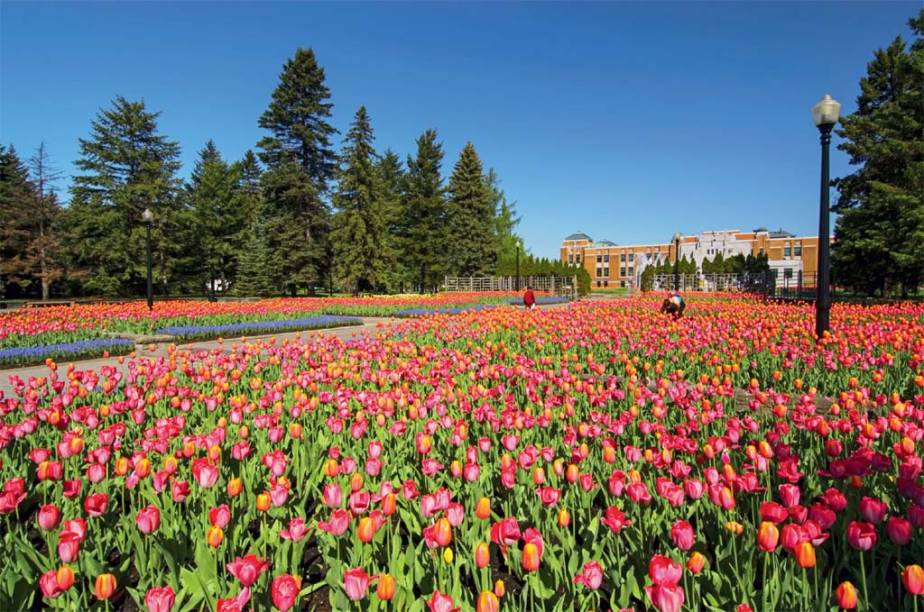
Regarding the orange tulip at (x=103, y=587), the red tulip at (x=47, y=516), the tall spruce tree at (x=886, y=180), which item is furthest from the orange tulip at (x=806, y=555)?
the tall spruce tree at (x=886, y=180)

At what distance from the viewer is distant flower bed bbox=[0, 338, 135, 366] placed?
8.77 meters

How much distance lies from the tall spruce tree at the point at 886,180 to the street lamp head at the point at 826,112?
13056mm

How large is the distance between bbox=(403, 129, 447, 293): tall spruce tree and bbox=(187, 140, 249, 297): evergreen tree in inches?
588

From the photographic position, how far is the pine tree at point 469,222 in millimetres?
48156

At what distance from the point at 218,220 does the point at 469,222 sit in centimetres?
2189

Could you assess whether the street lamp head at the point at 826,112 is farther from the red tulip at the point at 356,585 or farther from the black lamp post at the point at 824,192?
the red tulip at the point at 356,585

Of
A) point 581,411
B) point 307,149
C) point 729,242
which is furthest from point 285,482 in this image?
point 729,242

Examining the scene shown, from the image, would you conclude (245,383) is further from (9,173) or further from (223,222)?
(9,173)

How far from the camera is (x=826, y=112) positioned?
8234 mm

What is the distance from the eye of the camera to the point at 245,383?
5473 millimetres

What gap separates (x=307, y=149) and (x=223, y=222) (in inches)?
459

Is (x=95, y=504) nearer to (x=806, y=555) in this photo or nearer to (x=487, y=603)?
(x=487, y=603)

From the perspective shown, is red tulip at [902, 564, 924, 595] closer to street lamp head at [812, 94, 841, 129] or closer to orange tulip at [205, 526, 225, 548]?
orange tulip at [205, 526, 225, 548]

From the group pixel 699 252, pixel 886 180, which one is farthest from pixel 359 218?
pixel 699 252
